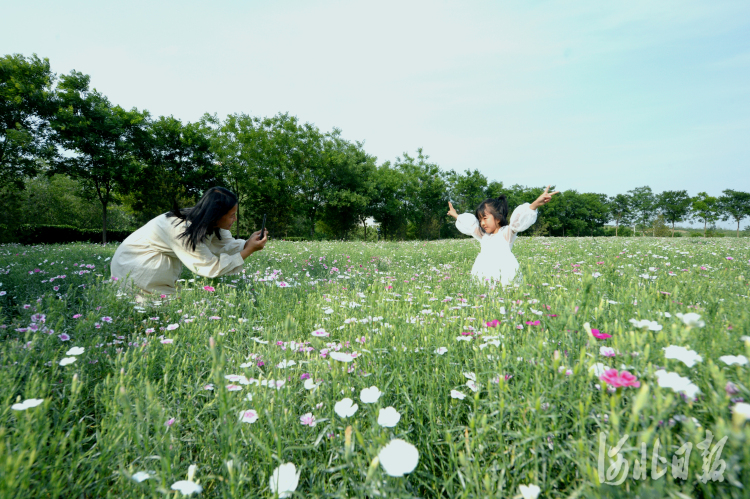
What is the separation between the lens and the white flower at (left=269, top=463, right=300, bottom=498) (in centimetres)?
103

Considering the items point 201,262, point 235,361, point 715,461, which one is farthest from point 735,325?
point 201,262

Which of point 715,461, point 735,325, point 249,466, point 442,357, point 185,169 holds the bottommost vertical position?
point 249,466

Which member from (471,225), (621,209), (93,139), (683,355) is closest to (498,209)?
(471,225)

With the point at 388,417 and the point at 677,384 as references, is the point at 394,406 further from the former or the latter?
the point at 677,384

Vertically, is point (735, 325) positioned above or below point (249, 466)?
above

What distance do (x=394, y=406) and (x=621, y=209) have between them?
11217 centimetres

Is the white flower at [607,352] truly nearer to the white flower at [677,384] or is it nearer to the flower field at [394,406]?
the flower field at [394,406]

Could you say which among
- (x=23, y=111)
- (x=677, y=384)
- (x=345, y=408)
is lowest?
(x=345, y=408)

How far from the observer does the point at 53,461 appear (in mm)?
1359

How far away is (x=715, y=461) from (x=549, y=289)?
2661mm

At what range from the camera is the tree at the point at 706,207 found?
220 ft

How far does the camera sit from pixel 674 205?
263 feet

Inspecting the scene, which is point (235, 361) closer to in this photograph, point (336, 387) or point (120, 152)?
point (336, 387)

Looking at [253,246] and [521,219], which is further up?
[521,219]
